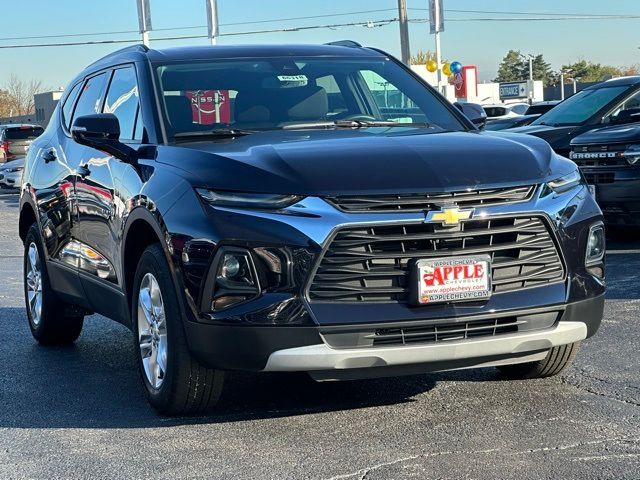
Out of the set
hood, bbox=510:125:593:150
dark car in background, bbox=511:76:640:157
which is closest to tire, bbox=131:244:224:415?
dark car in background, bbox=511:76:640:157

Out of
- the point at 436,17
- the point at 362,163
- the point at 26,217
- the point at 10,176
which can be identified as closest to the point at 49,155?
the point at 26,217

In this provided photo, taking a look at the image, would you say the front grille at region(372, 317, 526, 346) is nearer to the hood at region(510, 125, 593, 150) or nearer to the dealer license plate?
the dealer license plate

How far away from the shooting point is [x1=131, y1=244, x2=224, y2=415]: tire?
511 centimetres

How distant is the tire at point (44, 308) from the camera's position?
24.6 ft

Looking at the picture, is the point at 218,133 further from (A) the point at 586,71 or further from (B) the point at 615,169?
(A) the point at 586,71

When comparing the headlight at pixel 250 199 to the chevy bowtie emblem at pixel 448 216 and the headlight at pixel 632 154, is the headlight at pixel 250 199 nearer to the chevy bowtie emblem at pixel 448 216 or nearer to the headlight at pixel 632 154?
the chevy bowtie emblem at pixel 448 216

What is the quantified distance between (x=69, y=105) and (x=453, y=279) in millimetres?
3866

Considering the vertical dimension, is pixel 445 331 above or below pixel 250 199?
below

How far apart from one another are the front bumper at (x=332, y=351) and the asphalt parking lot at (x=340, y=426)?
29 centimetres

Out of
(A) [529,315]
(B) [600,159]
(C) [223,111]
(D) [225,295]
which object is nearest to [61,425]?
(D) [225,295]

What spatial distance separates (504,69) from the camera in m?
161

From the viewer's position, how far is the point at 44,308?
7527mm

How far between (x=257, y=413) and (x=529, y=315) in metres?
1.36

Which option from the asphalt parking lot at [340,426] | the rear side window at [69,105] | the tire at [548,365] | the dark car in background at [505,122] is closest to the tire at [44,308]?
the asphalt parking lot at [340,426]
